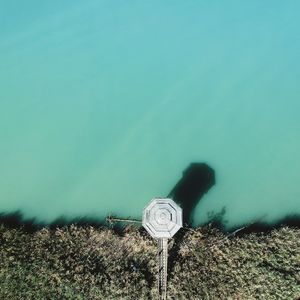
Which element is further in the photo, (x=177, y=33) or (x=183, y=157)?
(x=177, y=33)

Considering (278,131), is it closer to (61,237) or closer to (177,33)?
(177,33)

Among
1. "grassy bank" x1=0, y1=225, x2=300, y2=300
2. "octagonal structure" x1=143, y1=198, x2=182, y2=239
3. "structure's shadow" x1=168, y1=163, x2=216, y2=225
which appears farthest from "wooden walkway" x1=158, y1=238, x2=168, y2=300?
"structure's shadow" x1=168, y1=163, x2=216, y2=225

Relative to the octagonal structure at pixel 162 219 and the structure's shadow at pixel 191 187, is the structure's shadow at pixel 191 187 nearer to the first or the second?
the structure's shadow at pixel 191 187

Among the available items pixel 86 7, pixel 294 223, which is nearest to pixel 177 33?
pixel 86 7

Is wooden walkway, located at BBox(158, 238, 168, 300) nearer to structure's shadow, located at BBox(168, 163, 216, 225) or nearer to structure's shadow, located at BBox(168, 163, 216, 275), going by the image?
structure's shadow, located at BBox(168, 163, 216, 275)

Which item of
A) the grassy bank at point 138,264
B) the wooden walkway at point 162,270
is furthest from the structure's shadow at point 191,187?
the wooden walkway at point 162,270

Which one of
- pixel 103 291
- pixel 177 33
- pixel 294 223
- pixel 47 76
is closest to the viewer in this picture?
pixel 103 291
